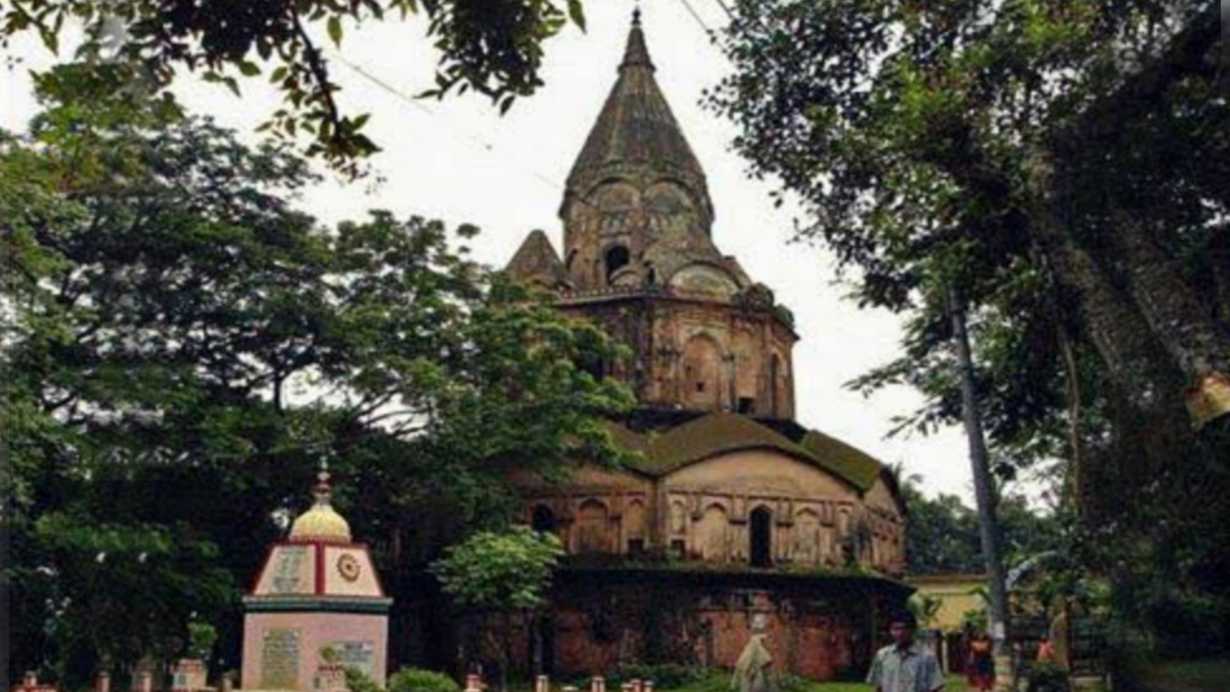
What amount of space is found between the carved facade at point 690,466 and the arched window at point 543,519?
0.16 feet

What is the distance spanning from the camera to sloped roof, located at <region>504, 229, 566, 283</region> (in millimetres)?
37219

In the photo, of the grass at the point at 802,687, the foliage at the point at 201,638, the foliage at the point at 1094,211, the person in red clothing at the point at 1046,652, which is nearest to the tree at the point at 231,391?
the foliage at the point at 201,638

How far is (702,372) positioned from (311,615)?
17.3 metres

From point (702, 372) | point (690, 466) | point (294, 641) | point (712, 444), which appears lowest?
point (294, 641)

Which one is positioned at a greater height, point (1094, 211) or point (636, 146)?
point (636, 146)

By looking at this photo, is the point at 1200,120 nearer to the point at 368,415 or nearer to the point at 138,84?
the point at 138,84

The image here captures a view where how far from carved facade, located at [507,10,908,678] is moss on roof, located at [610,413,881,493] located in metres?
0.07

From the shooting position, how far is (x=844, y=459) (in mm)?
36656

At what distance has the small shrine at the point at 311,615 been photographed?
20359 millimetres

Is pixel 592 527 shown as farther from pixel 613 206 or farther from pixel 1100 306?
pixel 1100 306

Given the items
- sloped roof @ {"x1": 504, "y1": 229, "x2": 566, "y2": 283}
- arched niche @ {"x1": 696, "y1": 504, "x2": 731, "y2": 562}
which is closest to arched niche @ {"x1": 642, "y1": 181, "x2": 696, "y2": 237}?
sloped roof @ {"x1": 504, "y1": 229, "x2": 566, "y2": 283}

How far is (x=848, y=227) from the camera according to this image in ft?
48.1

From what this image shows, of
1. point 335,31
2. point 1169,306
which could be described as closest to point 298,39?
point 335,31

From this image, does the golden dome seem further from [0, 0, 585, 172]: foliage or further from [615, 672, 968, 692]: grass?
[0, 0, 585, 172]: foliage
